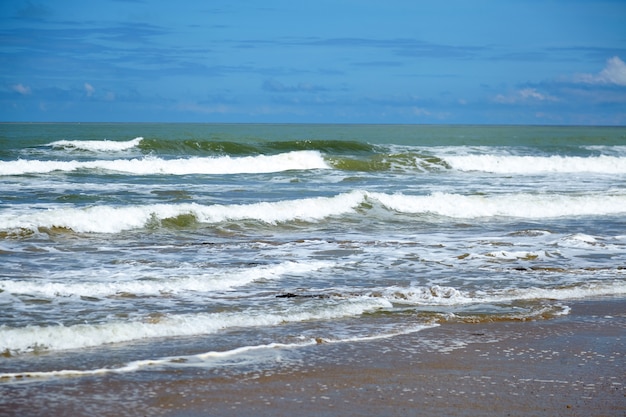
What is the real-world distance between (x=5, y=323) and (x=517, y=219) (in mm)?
11927

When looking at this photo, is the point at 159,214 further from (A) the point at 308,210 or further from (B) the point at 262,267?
(B) the point at 262,267

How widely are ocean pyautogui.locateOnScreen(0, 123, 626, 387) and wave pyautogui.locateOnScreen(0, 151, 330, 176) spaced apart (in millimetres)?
1975

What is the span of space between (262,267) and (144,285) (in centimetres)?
177

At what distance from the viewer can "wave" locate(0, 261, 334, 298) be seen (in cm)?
762

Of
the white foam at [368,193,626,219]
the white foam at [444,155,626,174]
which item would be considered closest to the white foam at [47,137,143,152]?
the white foam at [444,155,626,174]

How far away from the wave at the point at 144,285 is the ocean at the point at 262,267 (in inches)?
1.1

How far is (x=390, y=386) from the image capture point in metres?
5.02

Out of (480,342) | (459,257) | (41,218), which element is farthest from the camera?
(41,218)

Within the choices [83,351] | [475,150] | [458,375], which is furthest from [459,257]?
[475,150]

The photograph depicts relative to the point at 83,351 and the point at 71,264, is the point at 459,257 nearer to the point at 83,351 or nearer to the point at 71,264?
the point at 71,264

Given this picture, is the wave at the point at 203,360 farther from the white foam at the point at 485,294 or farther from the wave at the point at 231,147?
the wave at the point at 231,147

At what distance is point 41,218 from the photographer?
12828 mm

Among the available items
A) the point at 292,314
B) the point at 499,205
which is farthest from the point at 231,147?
the point at 292,314

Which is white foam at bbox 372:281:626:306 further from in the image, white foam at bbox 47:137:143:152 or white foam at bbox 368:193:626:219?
white foam at bbox 47:137:143:152
